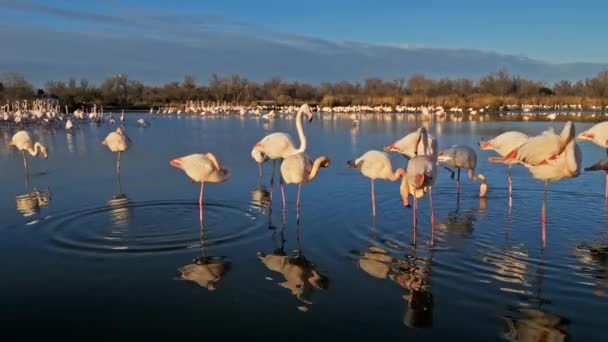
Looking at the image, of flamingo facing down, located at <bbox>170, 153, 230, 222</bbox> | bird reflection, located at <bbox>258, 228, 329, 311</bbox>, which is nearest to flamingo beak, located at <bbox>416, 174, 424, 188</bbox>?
bird reflection, located at <bbox>258, 228, 329, 311</bbox>

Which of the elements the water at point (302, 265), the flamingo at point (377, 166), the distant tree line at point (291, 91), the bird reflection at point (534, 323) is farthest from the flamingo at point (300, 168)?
the distant tree line at point (291, 91)

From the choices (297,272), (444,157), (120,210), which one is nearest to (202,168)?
(120,210)

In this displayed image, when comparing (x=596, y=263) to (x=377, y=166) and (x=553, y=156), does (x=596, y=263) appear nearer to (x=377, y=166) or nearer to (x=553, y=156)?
(x=553, y=156)

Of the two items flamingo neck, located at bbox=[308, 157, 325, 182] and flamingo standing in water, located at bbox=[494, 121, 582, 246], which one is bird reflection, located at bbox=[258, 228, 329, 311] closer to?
flamingo neck, located at bbox=[308, 157, 325, 182]

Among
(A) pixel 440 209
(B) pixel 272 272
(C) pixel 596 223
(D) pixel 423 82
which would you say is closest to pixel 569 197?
(C) pixel 596 223

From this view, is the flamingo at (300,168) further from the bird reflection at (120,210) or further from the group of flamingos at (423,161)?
the bird reflection at (120,210)

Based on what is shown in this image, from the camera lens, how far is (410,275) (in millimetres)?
4977

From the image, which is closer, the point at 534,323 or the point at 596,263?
the point at 534,323

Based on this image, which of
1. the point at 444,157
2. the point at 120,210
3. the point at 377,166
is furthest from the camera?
the point at 444,157

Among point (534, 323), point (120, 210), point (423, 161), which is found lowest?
point (534, 323)

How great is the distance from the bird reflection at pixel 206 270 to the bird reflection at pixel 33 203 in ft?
10.1

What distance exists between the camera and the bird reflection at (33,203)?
7366 millimetres

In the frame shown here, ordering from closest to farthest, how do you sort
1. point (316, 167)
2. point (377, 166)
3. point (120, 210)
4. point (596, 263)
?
point (596, 263) → point (316, 167) → point (377, 166) → point (120, 210)

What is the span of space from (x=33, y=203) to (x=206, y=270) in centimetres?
458
